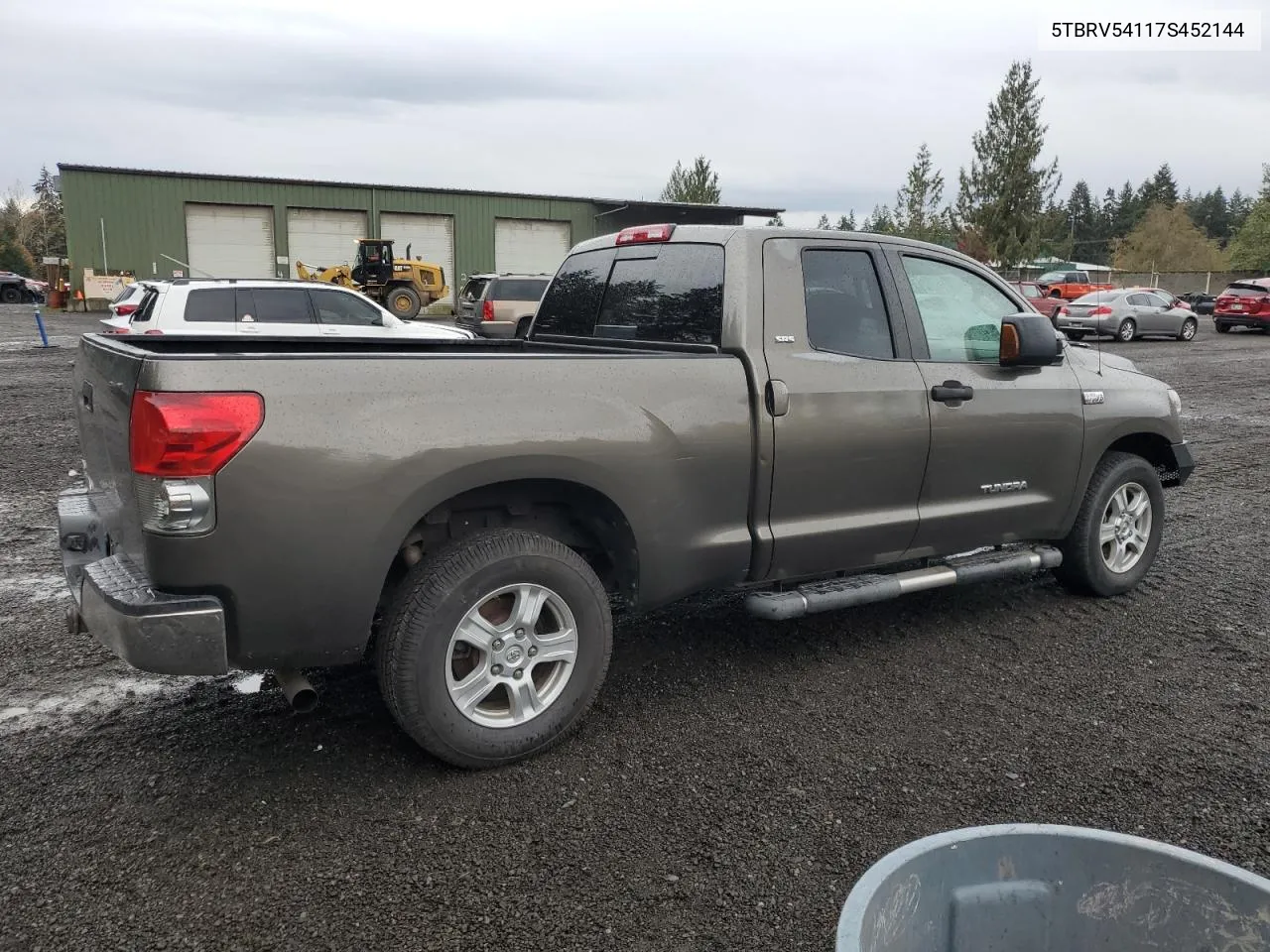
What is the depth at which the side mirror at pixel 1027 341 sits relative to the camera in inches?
183

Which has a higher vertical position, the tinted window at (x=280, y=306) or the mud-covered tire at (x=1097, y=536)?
the tinted window at (x=280, y=306)

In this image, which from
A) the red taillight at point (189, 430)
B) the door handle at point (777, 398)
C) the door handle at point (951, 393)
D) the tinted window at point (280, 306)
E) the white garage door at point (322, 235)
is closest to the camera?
the red taillight at point (189, 430)

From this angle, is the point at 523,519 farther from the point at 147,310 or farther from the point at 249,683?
the point at 147,310

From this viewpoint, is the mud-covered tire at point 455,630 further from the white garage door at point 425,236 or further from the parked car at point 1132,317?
the white garage door at point 425,236

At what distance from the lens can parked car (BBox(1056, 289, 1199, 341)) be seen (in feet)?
85.4

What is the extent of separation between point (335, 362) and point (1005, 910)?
2413 millimetres

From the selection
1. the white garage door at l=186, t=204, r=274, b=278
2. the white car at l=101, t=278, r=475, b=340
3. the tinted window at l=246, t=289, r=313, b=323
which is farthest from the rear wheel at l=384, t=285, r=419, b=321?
the tinted window at l=246, t=289, r=313, b=323

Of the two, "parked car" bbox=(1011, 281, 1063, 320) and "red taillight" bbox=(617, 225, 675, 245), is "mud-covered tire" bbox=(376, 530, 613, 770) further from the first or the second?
"parked car" bbox=(1011, 281, 1063, 320)

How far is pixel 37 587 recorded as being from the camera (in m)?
5.50

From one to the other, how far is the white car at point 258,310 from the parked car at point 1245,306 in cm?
2687

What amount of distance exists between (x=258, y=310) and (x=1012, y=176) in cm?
4484

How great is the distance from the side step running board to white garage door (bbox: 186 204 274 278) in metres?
Answer: 40.4

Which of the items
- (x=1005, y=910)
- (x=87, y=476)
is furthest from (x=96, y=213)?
(x=1005, y=910)

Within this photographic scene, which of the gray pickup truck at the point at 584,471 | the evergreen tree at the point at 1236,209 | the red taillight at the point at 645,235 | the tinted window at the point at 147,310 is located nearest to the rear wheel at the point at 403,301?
the tinted window at the point at 147,310
